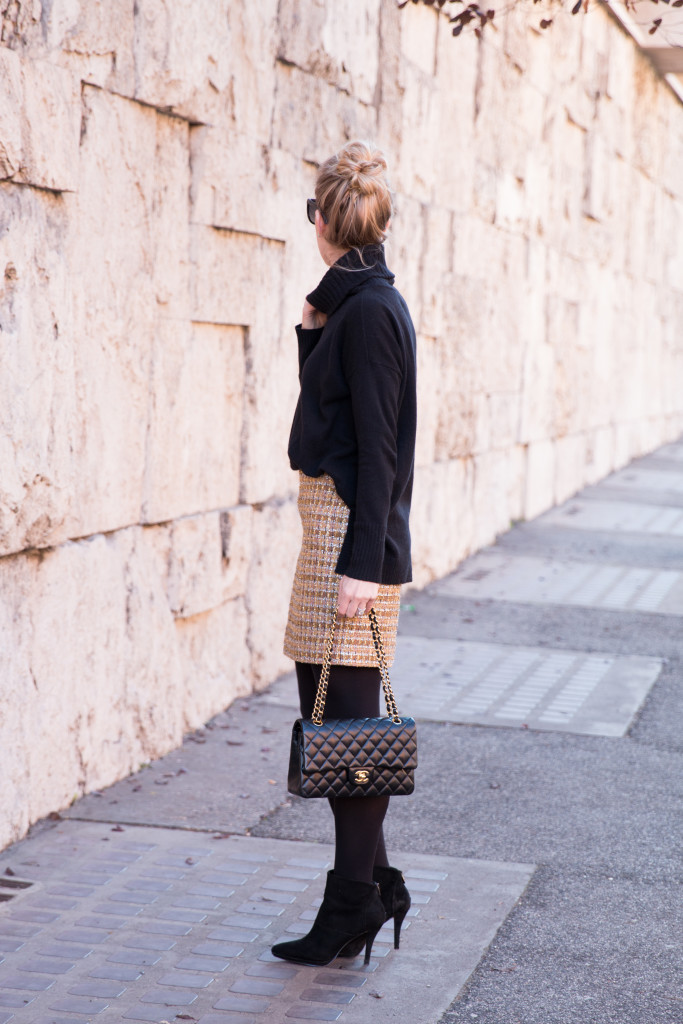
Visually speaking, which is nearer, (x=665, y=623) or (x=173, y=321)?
(x=173, y=321)

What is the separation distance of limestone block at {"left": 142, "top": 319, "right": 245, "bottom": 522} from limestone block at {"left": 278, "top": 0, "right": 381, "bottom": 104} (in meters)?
1.25

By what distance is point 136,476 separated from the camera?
429 cm

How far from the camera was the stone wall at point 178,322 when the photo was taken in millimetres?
3617

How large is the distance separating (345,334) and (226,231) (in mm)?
2162

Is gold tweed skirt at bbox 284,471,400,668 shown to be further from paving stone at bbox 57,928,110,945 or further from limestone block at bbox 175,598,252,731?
limestone block at bbox 175,598,252,731

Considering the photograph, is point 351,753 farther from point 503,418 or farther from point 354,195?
point 503,418

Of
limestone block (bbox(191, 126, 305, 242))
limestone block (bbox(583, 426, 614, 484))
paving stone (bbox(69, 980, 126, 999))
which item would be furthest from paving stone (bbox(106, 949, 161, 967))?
limestone block (bbox(583, 426, 614, 484))

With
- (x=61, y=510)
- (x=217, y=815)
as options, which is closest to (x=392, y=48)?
(x=61, y=510)

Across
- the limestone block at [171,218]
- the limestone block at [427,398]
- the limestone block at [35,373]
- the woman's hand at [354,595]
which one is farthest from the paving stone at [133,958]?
the limestone block at [427,398]

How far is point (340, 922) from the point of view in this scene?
2910 mm

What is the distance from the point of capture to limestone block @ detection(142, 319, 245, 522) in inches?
173

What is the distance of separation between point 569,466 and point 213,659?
23.9 ft

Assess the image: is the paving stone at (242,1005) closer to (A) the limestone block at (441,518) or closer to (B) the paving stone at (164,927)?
(B) the paving stone at (164,927)

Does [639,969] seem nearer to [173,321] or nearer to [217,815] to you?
[217,815]
